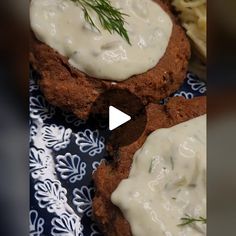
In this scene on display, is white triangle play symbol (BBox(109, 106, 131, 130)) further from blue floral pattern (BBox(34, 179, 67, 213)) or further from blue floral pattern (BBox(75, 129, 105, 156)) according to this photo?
blue floral pattern (BBox(34, 179, 67, 213))

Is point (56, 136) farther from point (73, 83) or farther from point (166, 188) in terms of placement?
point (166, 188)

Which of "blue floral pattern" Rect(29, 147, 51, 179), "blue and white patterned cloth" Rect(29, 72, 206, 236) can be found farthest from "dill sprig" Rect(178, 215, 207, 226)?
"blue floral pattern" Rect(29, 147, 51, 179)

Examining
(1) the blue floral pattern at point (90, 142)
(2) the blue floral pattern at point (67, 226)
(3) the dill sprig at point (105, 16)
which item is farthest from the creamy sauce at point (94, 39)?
(2) the blue floral pattern at point (67, 226)
